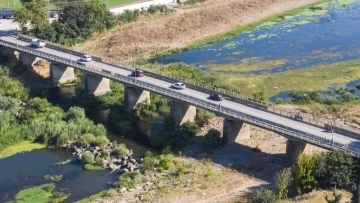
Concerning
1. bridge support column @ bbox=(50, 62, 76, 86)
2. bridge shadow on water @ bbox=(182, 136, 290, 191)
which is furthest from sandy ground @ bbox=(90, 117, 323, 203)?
bridge support column @ bbox=(50, 62, 76, 86)

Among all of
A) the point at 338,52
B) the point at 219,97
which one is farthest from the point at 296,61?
the point at 219,97

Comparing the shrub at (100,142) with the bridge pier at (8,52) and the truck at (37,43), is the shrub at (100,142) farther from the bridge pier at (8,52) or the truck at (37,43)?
the bridge pier at (8,52)

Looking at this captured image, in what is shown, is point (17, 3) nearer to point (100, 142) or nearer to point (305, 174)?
point (100, 142)

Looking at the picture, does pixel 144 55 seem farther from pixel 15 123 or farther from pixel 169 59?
pixel 15 123

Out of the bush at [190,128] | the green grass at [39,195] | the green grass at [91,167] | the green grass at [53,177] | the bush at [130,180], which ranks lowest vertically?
the green grass at [39,195]

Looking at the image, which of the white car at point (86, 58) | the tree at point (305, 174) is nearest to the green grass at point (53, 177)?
the tree at point (305, 174)
